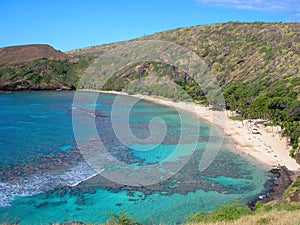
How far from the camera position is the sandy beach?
41.3 meters

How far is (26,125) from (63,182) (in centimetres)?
3262

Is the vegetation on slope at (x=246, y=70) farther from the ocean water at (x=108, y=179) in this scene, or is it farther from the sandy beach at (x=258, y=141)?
the ocean water at (x=108, y=179)

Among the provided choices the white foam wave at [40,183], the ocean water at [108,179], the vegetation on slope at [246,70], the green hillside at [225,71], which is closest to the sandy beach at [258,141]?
the vegetation on slope at [246,70]

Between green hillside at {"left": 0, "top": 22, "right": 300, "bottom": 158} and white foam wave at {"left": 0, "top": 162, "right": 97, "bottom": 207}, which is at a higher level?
green hillside at {"left": 0, "top": 22, "right": 300, "bottom": 158}

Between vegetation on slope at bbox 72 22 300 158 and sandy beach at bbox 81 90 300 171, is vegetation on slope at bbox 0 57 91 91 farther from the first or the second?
sandy beach at bbox 81 90 300 171

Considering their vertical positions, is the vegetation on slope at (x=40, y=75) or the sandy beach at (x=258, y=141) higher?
Result: the vegetation on slope at (x=40, y=75)

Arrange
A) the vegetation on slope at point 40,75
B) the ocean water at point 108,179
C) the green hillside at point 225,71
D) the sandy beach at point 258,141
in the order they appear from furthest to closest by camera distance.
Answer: the vegetation on slope at point 40,75 → the green hillside at point 225,71 → the sandy beach at point 258,141 → the ocean water at point 108,179

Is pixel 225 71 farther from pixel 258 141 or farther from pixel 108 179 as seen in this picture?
pixel 108 179

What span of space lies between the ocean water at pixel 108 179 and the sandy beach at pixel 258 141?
222cm

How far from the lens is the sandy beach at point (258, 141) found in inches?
1625

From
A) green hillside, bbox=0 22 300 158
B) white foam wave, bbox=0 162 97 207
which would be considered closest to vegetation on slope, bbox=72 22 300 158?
green hillside, bbox=0 22 300 158

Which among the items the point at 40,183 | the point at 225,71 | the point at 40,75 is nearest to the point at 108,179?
the point at 40,183

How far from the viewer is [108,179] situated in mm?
34062

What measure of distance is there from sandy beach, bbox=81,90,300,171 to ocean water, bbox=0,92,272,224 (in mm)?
2223
